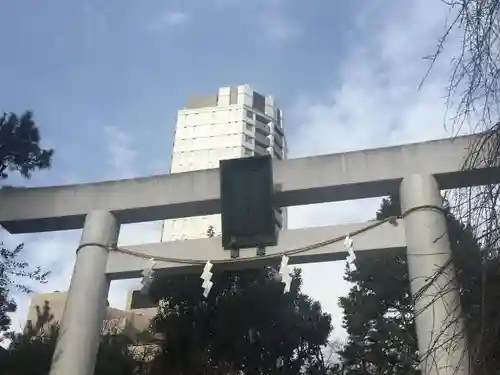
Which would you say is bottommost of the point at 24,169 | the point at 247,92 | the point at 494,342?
the point at 494,342

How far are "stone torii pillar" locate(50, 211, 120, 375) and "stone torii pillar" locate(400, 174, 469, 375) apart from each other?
338 centimetres

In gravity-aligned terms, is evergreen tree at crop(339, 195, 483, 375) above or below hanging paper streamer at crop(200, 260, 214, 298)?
above

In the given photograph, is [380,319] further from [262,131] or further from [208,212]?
[262,131]

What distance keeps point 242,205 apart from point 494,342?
3784 millimetres

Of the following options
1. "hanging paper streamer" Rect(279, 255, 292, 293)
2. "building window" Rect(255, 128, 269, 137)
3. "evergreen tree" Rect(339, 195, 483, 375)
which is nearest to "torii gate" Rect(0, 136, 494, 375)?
"hanging paper streamer" Rect(279, 255, 292, 293)

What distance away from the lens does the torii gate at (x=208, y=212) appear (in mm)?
5902

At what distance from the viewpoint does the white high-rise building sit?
44594 millimetres

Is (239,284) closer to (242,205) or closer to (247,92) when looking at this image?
(242,205)

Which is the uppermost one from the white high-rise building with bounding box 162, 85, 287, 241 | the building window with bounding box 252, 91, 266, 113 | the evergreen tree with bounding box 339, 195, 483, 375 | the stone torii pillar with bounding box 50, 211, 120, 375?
the building window with bounding box 252, 91, 266, 113

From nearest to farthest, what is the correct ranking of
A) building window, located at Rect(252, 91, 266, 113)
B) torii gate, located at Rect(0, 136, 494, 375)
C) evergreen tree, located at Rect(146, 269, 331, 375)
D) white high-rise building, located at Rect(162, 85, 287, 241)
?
1. torii gate, located at Rect(0, 136, 494, 375)
2. evergreen tree, located at Rect(146, 269, 331, 375)
3. white high-rise building, located at Rect(162, 85, 287, 241)
4. building window, located at Rect(252, 91, 266, 113)

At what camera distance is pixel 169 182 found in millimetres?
7012

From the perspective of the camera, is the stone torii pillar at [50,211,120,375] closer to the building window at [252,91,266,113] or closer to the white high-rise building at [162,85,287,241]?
the white high-rise building at [162,85,287,241]

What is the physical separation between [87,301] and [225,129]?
40.2 metres

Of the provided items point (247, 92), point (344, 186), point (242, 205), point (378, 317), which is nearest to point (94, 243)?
point (242, 205)
